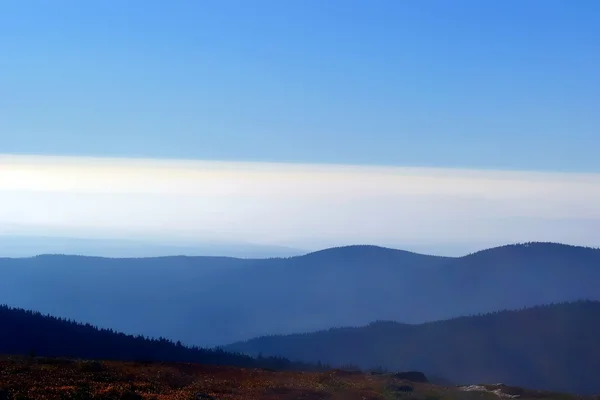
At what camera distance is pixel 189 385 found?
5653 centimetres

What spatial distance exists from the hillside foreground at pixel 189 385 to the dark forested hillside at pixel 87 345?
6881 cm

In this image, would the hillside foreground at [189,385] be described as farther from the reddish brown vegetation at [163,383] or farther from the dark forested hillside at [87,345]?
the dark forested hillside at [87,345]

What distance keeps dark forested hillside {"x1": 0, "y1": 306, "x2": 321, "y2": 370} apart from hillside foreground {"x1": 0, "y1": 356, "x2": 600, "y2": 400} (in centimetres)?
6881

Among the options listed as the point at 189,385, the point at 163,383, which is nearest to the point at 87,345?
the point at 189,385

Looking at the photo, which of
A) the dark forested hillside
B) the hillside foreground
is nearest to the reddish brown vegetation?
the hillside foreground

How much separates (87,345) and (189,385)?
354ft

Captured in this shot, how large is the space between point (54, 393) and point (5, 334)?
428ft

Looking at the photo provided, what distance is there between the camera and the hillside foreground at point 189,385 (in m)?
45.0

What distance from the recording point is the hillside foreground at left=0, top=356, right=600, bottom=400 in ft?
148

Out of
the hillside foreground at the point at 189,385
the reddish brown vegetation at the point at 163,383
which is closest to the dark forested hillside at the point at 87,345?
the hillside foreground at the point at 189,385

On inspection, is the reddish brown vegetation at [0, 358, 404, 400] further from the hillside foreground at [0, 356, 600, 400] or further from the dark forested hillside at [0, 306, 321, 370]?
the dark forested hillside at [0, 306, 321, 370]

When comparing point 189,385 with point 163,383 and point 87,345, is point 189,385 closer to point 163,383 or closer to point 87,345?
point 163,383

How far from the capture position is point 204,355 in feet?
491

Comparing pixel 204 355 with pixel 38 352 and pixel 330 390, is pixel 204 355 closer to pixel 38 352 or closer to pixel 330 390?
pixel 38 352
